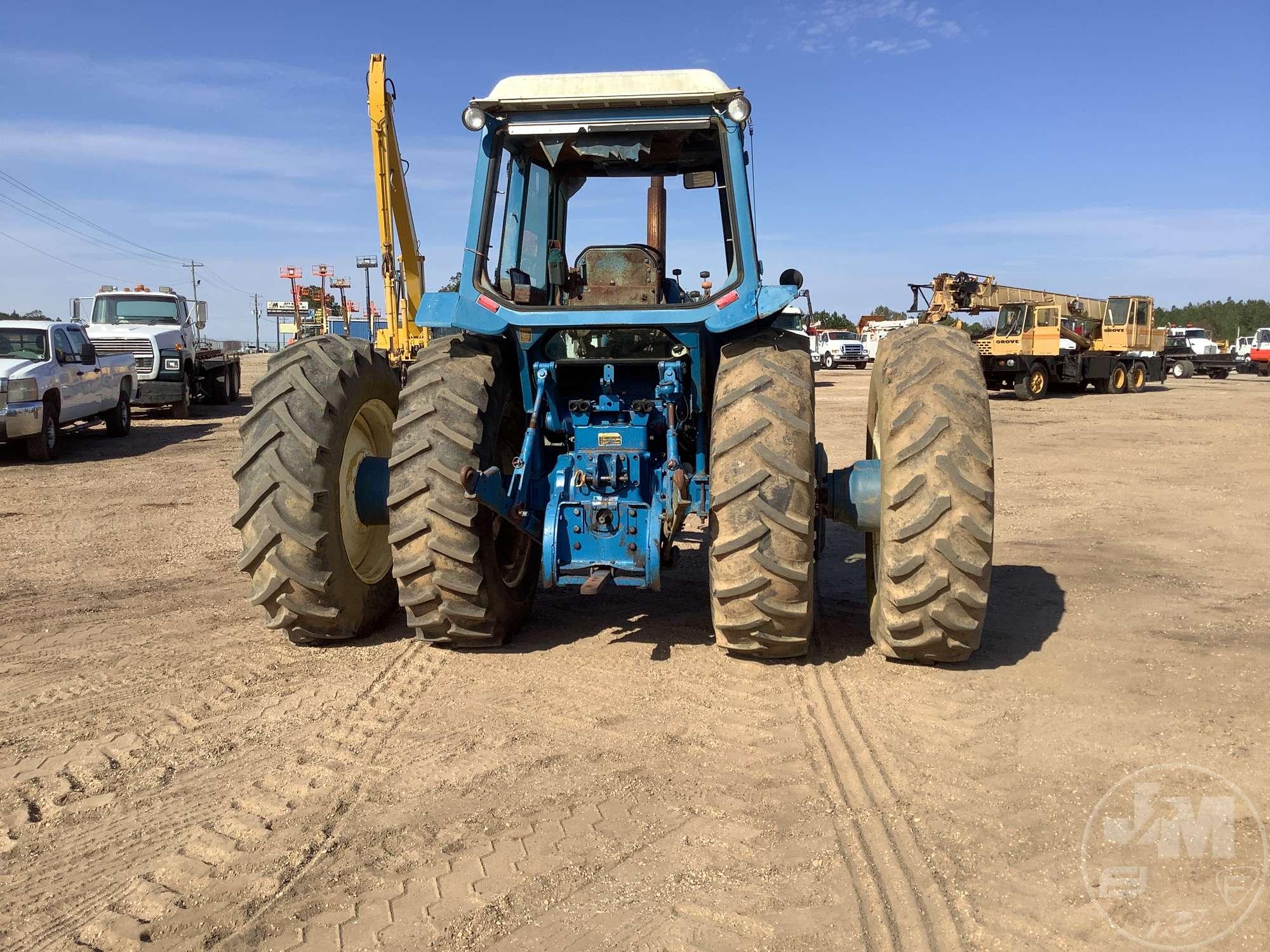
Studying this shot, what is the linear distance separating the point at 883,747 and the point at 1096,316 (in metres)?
30.3

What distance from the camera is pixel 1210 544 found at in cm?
787

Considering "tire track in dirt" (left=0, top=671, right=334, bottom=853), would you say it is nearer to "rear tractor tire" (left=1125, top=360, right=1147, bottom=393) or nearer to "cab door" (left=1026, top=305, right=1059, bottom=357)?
"cab door" (left=1026, top=305, right=1059, bottom=357)

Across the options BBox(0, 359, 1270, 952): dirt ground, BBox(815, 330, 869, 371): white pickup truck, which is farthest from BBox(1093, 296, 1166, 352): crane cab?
BBox(0, 359, 1270, 952): dirt ground

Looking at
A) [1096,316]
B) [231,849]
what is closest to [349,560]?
[231,849]

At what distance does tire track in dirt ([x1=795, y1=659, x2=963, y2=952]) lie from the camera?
271cm

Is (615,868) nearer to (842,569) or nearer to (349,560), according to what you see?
(349,560)

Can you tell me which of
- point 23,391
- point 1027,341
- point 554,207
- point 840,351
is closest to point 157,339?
point 23,391

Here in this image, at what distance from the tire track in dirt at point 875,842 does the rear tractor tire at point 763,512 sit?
0.44 metres

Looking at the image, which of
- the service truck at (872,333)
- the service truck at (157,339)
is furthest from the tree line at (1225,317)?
the service truck at (157,339)

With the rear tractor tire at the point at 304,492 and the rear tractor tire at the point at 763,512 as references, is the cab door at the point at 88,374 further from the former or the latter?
the rear tractor tire at the point at 763,512

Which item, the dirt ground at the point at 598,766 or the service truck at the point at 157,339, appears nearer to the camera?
the dirt ground at the point at 598,766

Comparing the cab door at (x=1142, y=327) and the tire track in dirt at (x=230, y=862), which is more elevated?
the cab door at (x=1142, y=327)

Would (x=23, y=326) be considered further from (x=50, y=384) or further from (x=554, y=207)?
(x=554, y=207)

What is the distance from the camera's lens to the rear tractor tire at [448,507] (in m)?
4.65
